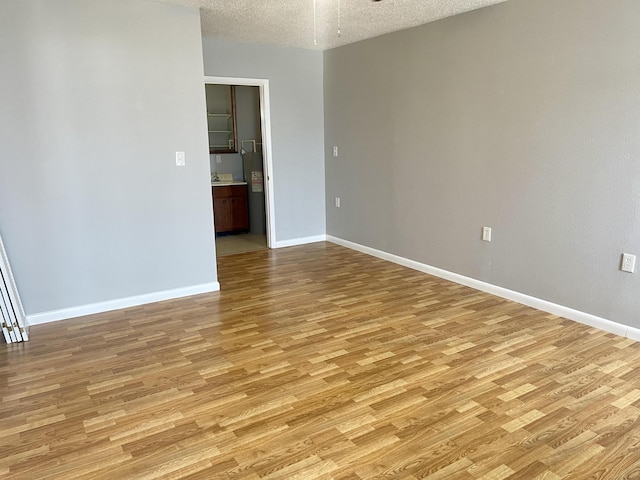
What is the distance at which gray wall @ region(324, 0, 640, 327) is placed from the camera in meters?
3.01

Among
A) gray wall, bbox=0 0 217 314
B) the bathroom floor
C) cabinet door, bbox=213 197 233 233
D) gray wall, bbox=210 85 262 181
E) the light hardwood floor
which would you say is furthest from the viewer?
gray wall, bbox=210 85 262 181

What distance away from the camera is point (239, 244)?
613 cm

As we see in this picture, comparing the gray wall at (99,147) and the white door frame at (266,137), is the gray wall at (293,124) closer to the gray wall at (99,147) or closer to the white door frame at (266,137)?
the white door frame at (266,137)

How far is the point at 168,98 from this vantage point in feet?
12.3

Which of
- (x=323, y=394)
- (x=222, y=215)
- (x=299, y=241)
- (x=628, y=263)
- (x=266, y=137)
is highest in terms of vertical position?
(x=266, y=137)

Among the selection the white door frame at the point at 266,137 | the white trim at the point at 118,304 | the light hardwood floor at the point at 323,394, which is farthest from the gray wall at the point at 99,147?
the white door frame at the point at 266,137

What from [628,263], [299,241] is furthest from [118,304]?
[628,263]

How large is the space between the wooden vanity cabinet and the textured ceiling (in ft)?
7.42

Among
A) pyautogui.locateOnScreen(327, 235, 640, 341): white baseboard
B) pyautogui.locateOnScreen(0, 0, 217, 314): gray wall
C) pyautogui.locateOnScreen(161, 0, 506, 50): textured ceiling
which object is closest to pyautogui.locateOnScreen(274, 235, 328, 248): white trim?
pyautogui.locateOnScreen(327, 235, 640, 341): white baseboard

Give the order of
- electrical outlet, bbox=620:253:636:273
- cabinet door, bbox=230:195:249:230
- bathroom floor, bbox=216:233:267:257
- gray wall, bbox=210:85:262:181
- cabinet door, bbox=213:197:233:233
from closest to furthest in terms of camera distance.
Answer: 1. electrical outlet, bbox=620:253:636:273
2. bathroom floor, bbox=216:233:267:257
3. cabinet door, bbox=213:197:233:233
4. cabinet door, bbox=230:195:249:230
5. gray wall, bbox=210:85:262:181

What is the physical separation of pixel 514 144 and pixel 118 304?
3585 mm

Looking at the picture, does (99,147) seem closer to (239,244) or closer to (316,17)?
(316,17)

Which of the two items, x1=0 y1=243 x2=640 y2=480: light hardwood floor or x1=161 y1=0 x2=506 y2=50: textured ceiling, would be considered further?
x1=161 y1=0 x2=506 y2=50: textured ceiling

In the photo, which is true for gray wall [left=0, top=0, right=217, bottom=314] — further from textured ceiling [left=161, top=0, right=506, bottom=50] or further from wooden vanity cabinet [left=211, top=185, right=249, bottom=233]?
wooden vanity cabinet [left=211, top=185, right=249, bottom=233]
